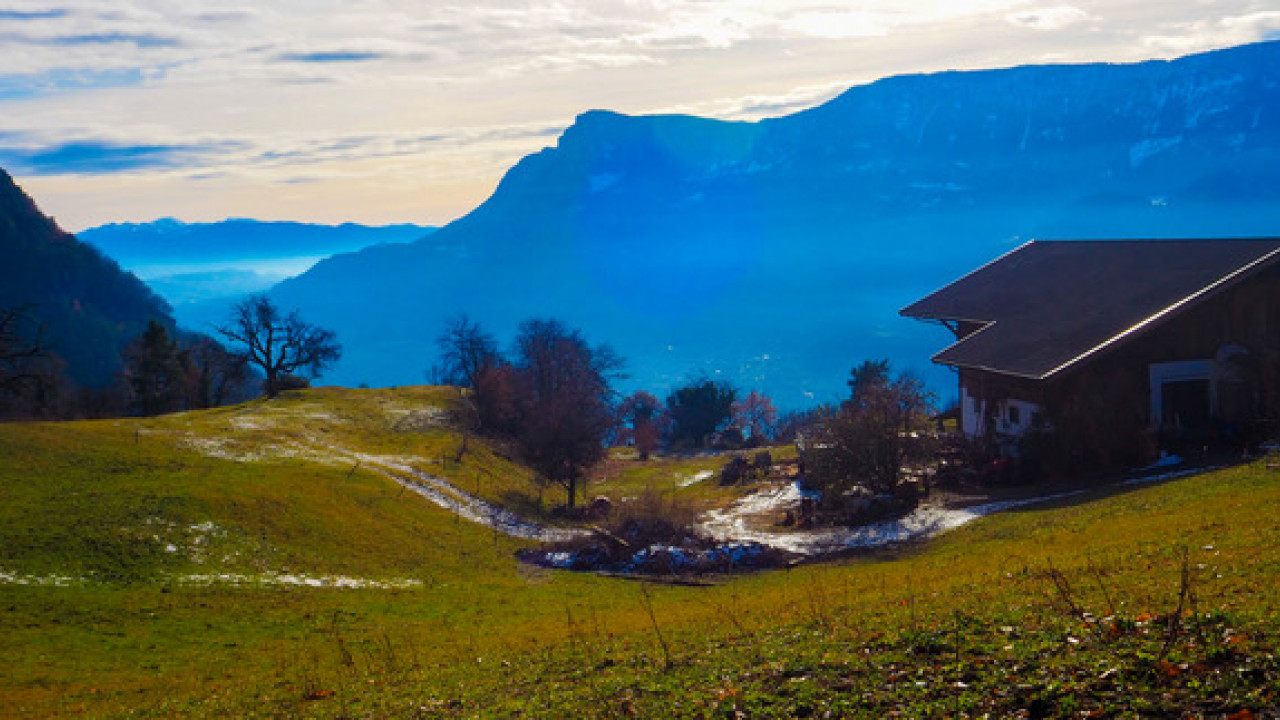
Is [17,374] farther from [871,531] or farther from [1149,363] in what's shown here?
[1149,363]

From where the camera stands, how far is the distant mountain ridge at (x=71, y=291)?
13912 cm

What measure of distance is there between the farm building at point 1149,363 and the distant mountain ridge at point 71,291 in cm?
12162

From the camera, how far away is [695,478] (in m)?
74.0

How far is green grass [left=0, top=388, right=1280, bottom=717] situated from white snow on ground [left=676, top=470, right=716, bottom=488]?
2832cm

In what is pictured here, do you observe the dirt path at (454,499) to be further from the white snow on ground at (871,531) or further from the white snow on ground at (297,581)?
the white snow on ground at (297,581)

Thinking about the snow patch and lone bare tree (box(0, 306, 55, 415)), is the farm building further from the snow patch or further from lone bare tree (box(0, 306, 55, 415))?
lone bare tree (box(0, 306, 55, 415))

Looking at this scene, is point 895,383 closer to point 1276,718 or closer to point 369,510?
point 369,510

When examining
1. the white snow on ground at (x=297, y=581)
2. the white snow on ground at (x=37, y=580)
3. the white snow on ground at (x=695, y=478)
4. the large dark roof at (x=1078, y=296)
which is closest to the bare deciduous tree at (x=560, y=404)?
the white snow on ground at (x=695, y=478)

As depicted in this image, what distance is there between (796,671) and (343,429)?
52679 mm

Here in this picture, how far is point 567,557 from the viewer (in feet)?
127

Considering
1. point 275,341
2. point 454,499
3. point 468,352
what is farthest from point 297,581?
point 275,341

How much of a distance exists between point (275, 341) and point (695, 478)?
42.7 m

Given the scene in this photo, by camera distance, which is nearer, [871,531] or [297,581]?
[297,581]

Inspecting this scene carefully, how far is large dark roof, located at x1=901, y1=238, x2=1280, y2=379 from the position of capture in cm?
3870
